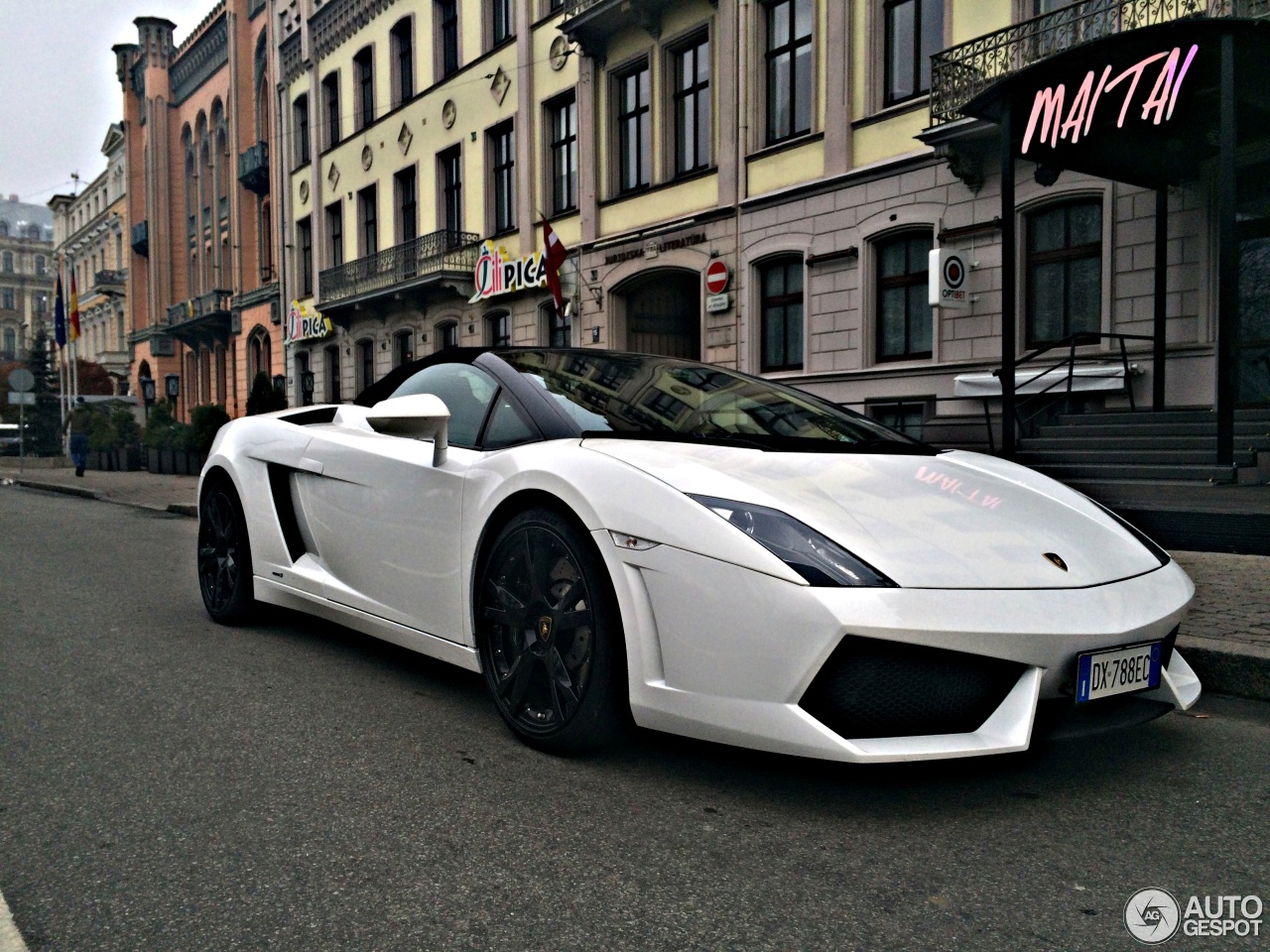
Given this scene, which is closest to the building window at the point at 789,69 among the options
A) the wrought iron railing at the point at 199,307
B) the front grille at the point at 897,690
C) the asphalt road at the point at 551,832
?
the asphalt road at the point at 551,832

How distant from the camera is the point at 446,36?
23688 millimetres

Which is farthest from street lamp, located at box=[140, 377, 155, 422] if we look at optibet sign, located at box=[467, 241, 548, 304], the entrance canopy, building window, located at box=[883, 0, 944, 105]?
the entrance canopy

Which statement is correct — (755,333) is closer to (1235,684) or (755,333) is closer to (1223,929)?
(1235,684)

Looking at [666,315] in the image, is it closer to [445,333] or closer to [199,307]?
[445,333]

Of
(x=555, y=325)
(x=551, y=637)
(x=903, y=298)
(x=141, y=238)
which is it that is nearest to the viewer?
(x=551, y=637)

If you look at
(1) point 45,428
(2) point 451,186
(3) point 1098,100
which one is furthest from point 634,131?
(1) point 45,428

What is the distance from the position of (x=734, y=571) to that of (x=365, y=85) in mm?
27626

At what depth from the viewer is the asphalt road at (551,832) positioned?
82.6 inches

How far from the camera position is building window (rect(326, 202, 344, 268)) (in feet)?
95.7

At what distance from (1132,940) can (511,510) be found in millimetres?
1980

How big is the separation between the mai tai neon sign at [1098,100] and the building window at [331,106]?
75.1 ft

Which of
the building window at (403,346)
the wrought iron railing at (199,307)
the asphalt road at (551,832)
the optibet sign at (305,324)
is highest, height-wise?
the wrought iron railing at (199,307)

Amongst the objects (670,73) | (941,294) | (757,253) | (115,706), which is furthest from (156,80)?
(115,706)

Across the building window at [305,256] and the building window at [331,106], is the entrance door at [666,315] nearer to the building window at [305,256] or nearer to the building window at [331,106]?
the building window at [331,106]
